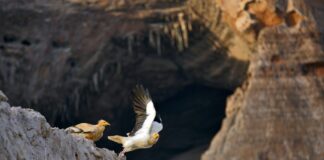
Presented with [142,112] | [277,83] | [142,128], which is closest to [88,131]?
[142,128]

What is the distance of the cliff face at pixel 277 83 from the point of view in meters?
23.9

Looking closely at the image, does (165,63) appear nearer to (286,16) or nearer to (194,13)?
(194,13)

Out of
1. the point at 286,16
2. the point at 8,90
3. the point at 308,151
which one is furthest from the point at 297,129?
the point at 8,90

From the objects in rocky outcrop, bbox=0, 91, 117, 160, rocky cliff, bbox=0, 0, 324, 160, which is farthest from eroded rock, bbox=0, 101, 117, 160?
rocky cliff, bbox=0, 0, 324, 160

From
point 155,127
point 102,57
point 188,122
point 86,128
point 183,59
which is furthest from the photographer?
point 188,122

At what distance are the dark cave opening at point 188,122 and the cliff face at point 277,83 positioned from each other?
10.5ft

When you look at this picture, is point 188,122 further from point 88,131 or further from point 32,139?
point 32,139

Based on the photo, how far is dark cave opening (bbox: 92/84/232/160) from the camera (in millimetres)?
28016

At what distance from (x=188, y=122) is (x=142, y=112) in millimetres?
14219

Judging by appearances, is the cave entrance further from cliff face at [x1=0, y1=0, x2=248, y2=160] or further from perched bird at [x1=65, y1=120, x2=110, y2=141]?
perched bird at [x1=65, y1=120, x2=110, y2=141]

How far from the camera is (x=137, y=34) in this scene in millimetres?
25312

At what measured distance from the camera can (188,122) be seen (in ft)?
94.1

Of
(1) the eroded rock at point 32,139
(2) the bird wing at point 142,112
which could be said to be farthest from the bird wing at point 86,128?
(1) the eroded rock at point 32,139

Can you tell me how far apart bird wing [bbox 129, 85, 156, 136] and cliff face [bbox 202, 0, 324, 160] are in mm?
9152
